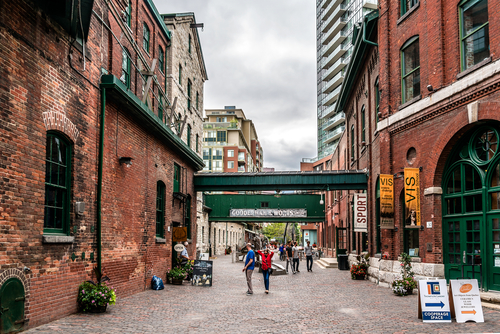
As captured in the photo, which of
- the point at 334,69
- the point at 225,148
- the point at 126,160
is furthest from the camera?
the point at 225,148

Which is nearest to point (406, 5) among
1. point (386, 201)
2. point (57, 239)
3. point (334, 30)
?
point (386, 201)

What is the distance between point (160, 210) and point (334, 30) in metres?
63.5

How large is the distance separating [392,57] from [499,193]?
7.32m

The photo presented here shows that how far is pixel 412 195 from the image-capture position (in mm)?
15477

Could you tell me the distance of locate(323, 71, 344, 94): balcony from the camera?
71750mm

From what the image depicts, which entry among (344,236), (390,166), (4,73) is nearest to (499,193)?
(390,166)

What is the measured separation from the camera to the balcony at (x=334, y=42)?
2855 inches

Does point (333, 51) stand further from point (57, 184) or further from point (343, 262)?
point (57, 184)

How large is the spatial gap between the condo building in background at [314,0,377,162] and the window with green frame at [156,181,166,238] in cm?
5094

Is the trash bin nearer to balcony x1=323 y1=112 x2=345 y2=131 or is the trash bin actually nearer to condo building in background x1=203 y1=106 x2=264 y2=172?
balcony x1=323 y1=112 x2=345 y2=131

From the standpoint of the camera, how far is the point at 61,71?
1002 centimetres

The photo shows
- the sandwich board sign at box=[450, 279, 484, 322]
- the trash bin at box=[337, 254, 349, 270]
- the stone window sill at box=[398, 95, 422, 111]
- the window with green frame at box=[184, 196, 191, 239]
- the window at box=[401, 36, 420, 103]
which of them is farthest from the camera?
the trash bin at box=[337, 254, 349, 270]

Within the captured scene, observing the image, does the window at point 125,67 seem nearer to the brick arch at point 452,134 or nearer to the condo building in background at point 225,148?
the brick arch at point 452,134

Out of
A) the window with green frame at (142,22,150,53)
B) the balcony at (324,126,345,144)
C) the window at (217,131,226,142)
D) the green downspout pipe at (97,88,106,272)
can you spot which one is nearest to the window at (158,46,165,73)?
the window with green frame at (142,22,150,53)
